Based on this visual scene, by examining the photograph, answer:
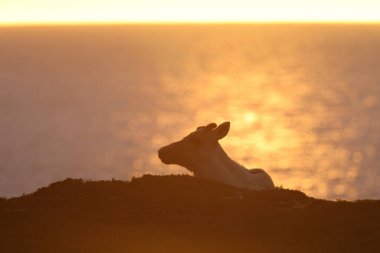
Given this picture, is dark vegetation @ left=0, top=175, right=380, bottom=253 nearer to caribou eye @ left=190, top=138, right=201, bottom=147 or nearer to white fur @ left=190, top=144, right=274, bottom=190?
white fur @ left=190, top=144, right=274, bottom=190

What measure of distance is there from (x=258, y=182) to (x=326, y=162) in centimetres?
13096

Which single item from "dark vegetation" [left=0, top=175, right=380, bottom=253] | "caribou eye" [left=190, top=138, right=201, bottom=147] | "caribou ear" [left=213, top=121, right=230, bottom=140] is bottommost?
"dark vegetation" [left=0, top=175, right=380, bottom=253]

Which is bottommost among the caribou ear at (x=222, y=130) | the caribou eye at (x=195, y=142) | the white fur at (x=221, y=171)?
the white fur at (x=221, y=171)

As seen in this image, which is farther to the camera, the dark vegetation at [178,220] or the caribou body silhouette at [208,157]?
the caribou body silhouette at [208,157]

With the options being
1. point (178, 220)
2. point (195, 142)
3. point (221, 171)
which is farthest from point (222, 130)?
point (178, 220)

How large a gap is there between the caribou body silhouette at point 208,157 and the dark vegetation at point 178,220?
2.56 metres

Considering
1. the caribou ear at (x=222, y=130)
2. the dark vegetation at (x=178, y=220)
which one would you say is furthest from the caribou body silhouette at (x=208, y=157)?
the dark vegetation at (x=178, y=220)

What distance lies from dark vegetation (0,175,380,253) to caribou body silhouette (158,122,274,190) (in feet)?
8.39

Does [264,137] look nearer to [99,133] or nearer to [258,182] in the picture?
[99,133]

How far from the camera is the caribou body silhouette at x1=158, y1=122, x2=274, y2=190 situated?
26.5 m

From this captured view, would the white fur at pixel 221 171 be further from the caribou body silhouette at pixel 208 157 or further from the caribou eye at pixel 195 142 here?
the caribou eye at pixel 195 142

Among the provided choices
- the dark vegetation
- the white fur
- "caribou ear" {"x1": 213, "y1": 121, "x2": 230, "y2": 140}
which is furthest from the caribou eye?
the dark vegetation

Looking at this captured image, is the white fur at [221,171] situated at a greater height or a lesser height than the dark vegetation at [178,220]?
greater

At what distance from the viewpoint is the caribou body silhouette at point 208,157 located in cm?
2645
